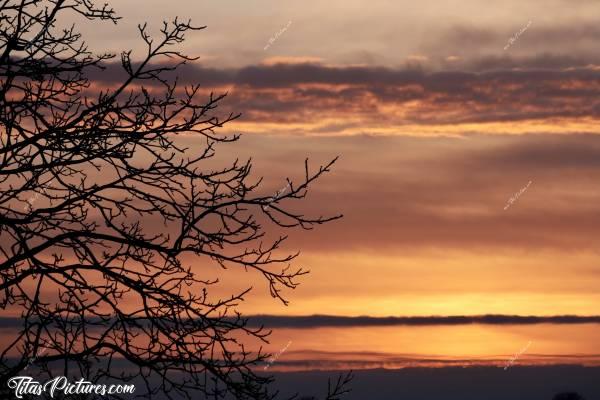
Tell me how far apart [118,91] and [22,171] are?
3.90ft

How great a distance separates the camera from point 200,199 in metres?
10.3

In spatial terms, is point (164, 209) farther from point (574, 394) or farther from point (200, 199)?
point (574, 394)

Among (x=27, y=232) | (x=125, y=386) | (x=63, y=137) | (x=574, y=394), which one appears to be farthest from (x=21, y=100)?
(x=574, y=394)

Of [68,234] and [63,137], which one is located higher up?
[63,137]

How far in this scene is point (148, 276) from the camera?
10.2 metres

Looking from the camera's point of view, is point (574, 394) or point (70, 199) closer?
point (70, 199)

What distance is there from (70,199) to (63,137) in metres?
0.58

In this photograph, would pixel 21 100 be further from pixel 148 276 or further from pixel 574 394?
pixel 574 394

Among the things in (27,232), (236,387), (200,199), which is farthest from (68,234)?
(236,387)

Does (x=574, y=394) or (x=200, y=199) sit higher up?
(x=200, y=199)

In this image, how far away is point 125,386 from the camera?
10.5 m

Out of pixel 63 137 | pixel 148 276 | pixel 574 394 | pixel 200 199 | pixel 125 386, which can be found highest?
pixel 63 137

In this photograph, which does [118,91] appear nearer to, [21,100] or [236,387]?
[21,100]

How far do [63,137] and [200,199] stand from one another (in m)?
1.40
